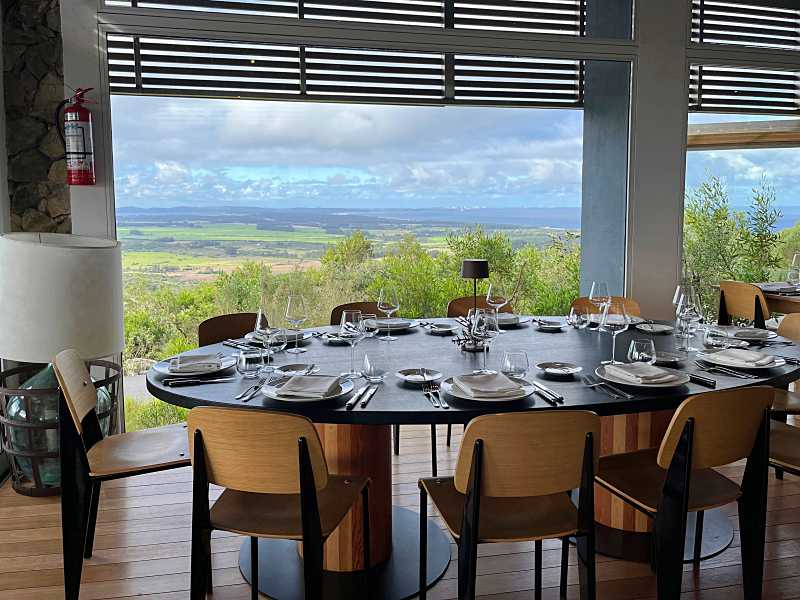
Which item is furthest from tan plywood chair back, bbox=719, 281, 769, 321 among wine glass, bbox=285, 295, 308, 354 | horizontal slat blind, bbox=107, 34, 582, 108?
wine glass, bbox=285, 295, 308, 354

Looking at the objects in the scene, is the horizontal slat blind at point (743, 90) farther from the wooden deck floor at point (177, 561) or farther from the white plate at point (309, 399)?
the white plate at point (309, 399)

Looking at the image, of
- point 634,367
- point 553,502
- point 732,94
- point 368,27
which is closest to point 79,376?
point 553,502

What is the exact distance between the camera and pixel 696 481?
262 centimetres

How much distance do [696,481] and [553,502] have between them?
61 centimetres

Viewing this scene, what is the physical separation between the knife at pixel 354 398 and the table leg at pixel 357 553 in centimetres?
27

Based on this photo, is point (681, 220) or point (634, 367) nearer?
point (634, 367)

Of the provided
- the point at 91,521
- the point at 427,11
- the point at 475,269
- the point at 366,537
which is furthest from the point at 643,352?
the point at 427,11

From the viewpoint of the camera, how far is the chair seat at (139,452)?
2.66 meters

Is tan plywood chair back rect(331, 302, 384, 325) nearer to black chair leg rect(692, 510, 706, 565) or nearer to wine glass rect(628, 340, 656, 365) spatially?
wine glass rect(628, 340, 656, 365)

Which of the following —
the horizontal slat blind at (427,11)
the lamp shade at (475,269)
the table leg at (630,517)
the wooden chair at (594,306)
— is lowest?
the table leg at (630,517)

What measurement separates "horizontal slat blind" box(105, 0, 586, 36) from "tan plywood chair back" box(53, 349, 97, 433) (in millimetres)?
2426

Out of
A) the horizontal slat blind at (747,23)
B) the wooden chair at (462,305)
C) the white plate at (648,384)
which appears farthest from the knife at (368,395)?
the horizontal slat blind at (747,23)

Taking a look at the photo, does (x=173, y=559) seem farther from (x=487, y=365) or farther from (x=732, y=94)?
(x=732, y=94)

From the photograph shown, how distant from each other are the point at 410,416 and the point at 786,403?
2090 millimetres
